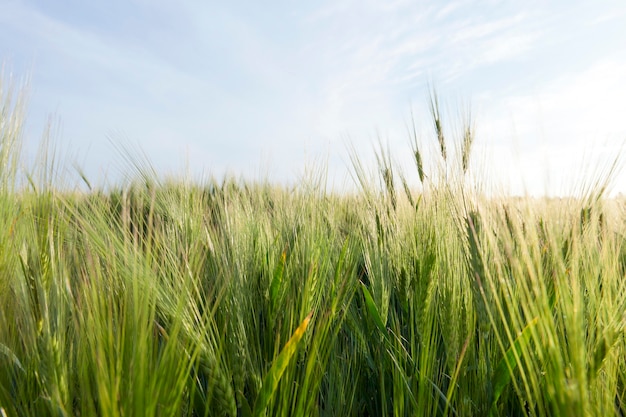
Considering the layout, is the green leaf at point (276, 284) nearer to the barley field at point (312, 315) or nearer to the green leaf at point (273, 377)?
the barley field at point (312, 315)

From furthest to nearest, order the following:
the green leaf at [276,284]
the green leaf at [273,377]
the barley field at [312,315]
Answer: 1. the green leaf at [276,284]
2. the green leaf at [273,377]
3. the barley field at [312,315]

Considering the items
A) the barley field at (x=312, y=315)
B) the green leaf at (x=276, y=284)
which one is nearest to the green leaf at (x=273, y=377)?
the barley field at (x=312, y=315)

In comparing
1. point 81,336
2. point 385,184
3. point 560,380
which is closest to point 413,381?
point 560,380

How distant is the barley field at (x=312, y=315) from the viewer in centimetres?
69

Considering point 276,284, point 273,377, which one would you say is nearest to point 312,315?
point 276,284

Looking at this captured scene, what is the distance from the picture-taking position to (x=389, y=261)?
1.43 m

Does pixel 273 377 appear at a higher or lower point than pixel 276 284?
lower

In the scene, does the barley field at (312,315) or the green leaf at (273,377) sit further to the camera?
the green leaf at (273,377)

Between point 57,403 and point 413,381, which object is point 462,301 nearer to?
point 413,381

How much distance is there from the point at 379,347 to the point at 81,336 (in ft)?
2.62

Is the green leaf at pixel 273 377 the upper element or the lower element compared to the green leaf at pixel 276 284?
lower

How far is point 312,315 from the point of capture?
44.6 inches

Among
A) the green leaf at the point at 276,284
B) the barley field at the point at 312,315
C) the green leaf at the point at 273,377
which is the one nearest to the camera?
the barley field at the point at 312,315

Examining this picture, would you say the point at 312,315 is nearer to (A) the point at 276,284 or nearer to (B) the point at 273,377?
(A) the point at 276,284
